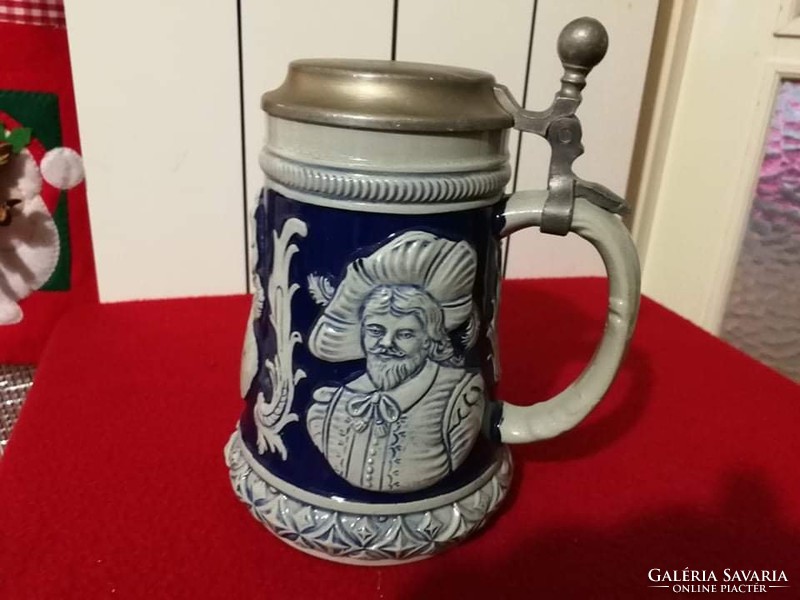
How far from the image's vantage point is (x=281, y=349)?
1.40 ft

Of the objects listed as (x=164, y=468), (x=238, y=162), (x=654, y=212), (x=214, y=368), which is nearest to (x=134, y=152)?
(x=238, y=162)

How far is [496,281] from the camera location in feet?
1.45

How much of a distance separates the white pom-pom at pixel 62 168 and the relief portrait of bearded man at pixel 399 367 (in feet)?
1.49

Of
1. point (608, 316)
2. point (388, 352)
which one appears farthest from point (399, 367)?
point (608, 316)

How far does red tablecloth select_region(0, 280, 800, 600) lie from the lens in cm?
44

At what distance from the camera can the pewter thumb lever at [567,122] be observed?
1.26 feet

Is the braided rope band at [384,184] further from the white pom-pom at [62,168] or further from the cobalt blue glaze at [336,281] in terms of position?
the white pom-pom at [62,168]

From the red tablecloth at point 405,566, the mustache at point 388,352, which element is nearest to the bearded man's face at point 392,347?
A: the mustache at point 388,352

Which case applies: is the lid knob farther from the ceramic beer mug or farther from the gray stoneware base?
the gray stoneware base

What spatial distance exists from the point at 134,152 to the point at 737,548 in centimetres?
61

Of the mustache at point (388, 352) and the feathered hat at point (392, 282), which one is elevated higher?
the feathered hat at point (392, 282)

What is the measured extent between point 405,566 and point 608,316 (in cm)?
19

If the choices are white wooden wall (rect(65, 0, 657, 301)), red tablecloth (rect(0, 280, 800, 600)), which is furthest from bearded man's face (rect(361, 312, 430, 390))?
white wooden wall (rect(65, 0, 657, 301))

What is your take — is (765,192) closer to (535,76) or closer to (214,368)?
(535,76)
